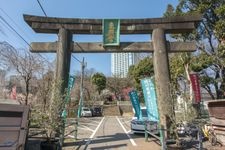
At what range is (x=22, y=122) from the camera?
24.7 feet

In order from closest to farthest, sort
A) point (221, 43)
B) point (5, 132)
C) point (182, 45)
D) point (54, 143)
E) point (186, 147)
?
point (5, 132) < point (54, 143) < point (186, 147) < point (182, 45) < point (221, 43)

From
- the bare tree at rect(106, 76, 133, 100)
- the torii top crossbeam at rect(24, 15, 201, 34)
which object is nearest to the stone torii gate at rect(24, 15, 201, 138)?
the torii top crossbeam at rect(24, 15, 201, 34)

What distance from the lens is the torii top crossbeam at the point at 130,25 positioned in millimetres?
13867

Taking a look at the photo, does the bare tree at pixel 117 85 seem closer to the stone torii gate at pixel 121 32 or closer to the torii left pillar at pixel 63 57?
the stone torii gate at pixel 121 32

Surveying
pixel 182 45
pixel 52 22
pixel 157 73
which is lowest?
pixel 157 73

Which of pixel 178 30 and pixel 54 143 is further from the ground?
pixel 178 30

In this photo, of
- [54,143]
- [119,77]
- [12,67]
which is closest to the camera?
[54,143]

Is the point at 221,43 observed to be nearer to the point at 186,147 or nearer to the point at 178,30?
the point at 178,30

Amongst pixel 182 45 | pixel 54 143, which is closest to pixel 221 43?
pixel 182 45

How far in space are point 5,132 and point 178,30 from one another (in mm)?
9734

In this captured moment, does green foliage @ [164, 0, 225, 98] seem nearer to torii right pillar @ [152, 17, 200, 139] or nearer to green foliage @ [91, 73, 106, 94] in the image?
torii right pillar @ [152, 17, 200, 139]

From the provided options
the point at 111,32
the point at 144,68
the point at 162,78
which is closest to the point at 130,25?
the point at 111,32

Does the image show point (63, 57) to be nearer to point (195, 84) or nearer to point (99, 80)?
point (195, 84)

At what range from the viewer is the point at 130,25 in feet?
46.4
